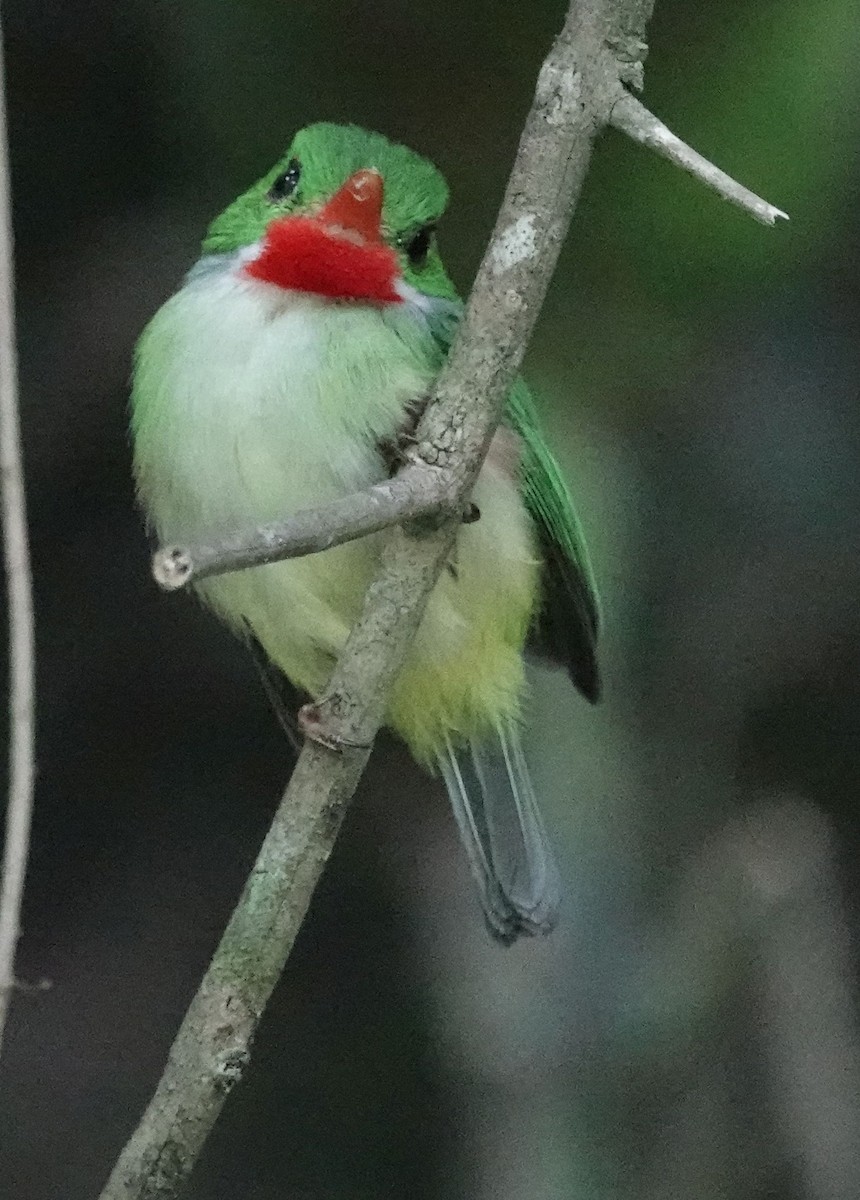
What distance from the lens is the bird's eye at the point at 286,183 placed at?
1.61 metres

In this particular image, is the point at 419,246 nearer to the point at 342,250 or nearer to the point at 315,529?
the point at 342,250

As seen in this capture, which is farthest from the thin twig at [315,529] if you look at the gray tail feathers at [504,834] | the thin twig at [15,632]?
the gray tail feathers at [504,834]

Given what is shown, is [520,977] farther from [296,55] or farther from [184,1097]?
[296,55]

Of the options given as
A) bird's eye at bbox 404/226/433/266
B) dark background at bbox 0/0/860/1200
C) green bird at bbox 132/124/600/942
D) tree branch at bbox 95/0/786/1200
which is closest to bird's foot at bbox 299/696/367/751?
tree branch at bbox 95/0/786/1200

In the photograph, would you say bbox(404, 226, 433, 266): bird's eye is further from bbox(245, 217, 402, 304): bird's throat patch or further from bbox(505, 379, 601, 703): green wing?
bbox(505, 379, 601, 703): green wing

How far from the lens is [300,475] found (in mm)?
1494

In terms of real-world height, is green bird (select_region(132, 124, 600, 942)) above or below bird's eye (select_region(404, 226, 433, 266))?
below

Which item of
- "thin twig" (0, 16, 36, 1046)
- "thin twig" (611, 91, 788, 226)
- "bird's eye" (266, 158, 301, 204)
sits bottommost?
"thin twig" (0, 16, 36, 1046)

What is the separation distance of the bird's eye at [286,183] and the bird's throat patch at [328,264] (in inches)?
2.9

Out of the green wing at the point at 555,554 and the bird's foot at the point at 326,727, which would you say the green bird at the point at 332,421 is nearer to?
the green wing at the point at 555,554

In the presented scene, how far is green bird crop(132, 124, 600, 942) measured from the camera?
1.49 meters

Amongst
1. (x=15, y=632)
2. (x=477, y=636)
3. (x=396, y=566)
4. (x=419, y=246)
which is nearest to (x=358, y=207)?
(x=419, y=246)

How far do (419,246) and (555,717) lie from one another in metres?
0.78

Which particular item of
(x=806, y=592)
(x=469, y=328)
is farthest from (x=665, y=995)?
(x=469, y=328)
